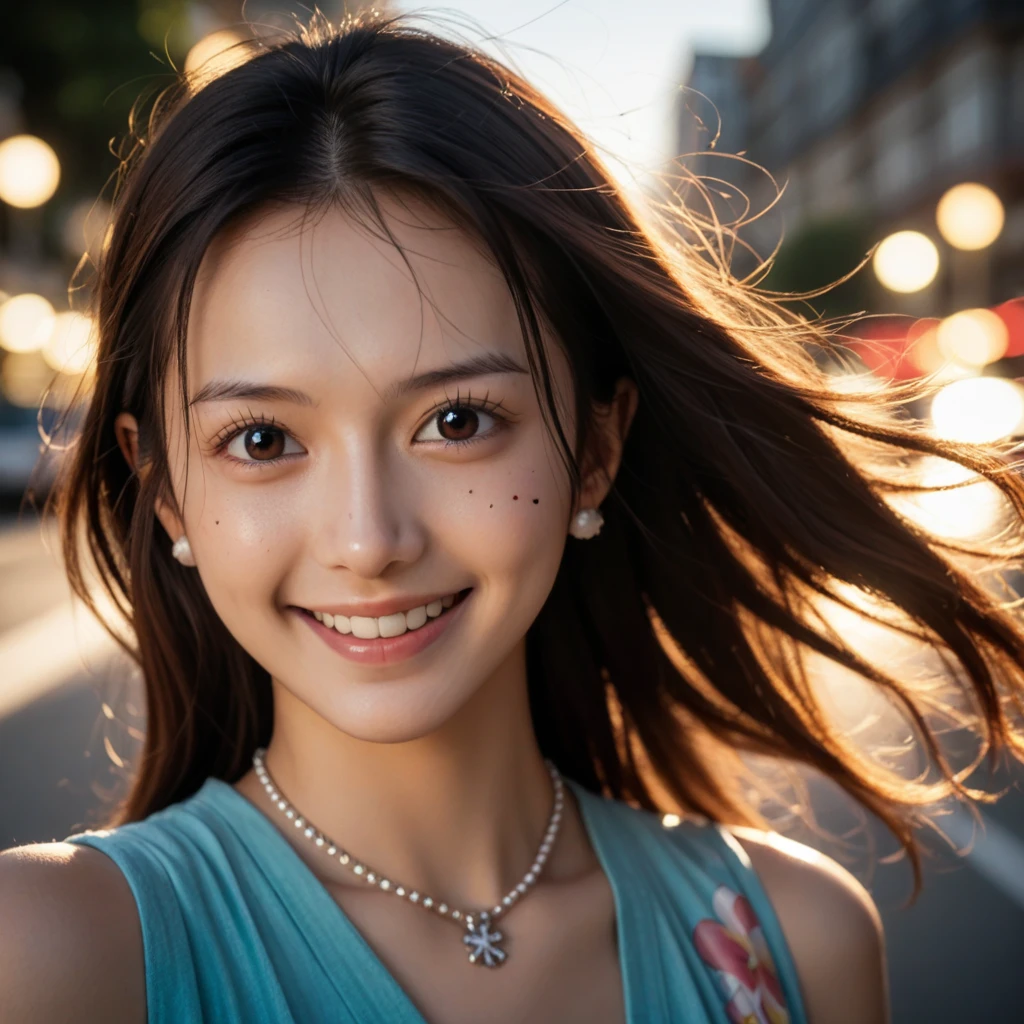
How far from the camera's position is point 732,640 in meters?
2.47

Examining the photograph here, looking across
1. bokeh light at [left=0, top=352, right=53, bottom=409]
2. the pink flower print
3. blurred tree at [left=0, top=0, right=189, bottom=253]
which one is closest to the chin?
the pink flower print

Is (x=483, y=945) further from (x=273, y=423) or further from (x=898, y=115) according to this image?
(x=898, y=115)

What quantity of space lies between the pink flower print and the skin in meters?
0.17

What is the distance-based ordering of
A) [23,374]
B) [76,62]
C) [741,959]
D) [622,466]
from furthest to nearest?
[23,374]
[76,62]
[622,466]
[741,959]

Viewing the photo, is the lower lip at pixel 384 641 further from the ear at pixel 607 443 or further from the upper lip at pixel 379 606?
the ear at pixel 607 443

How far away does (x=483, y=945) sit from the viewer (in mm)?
1898

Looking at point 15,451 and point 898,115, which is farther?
point 898,115

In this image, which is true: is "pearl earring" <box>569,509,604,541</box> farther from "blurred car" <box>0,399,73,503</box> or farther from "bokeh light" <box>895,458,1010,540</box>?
"blurred car" <box>0,399,73,503</box>

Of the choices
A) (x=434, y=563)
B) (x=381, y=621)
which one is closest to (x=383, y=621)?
(x=381, y=621)

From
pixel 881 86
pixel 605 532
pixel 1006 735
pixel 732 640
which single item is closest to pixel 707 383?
pixel 605 532

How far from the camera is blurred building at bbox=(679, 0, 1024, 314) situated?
37.3m

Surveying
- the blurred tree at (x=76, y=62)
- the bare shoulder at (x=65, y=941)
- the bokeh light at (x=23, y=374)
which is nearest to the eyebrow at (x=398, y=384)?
the bare shoulder at (x=65, y=941)

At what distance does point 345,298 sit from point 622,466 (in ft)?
2.56

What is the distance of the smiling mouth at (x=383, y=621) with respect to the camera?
1.78 meters
